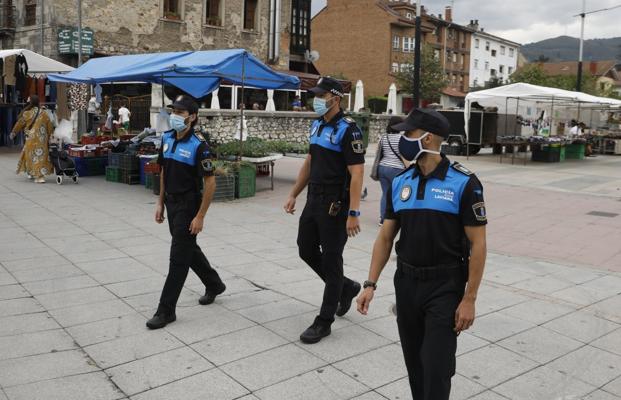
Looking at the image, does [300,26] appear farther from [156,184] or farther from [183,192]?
[183,192]

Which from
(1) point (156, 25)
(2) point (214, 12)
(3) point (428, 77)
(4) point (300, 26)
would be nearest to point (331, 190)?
(1) point (156, 25)

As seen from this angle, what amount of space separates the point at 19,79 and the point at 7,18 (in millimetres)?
12131

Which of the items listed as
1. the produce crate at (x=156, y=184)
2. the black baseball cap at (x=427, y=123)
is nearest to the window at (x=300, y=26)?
the produce crate at (x=156, y=184)

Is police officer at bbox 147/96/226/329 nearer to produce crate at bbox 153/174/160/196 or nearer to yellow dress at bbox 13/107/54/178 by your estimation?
produce crate at bbox 153/174/160/196

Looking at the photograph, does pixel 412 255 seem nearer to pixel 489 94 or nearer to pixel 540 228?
pixel 540 228

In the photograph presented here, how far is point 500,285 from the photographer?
247 inches

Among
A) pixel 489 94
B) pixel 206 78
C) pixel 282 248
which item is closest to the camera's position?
pixel 282 248

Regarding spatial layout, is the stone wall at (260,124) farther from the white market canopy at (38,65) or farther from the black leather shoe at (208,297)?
the black leather shoe at (208,297)

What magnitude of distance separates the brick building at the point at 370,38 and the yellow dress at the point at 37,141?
42.6m

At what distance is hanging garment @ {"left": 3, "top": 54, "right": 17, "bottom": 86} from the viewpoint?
15608 mm

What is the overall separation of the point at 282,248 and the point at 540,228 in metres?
4.55

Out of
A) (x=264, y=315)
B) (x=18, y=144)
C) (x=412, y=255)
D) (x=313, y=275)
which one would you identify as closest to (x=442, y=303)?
(x=412, y=255)

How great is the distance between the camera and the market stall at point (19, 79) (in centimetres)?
1563

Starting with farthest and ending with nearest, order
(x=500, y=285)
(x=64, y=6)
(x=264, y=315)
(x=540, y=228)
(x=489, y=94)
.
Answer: (x=64, y=6)
(x=489, y=94)
(x=540, y=228)
(x=500, y=285)
(x=264, y=315)
